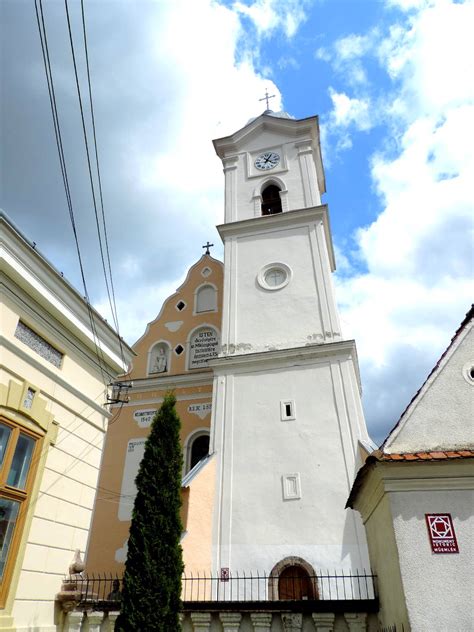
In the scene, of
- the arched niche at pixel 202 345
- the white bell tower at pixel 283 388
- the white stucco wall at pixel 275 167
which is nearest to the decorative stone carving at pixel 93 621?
the white bell tower at pixel 283 388

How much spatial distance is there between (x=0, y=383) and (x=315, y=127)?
18.7m

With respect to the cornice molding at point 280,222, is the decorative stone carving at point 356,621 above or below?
below

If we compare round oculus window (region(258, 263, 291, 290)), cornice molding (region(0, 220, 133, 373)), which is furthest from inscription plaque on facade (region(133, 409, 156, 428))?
cornice molding (region(0, 220, 133, 373))

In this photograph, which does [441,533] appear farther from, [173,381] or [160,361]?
[160,361]

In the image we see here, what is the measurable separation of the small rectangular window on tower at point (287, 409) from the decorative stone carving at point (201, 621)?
7.33 meters

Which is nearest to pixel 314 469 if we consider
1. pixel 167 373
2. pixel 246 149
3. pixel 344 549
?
pixel 344 549

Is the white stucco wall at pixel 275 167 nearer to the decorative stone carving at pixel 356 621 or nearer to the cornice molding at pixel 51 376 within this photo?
the cornice molding at pixel 51 376

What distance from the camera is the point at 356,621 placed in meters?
6.47

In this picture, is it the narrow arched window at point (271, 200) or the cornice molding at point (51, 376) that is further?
the narrow arched window at point (271, 200)

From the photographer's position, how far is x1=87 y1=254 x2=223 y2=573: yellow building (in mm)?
12727

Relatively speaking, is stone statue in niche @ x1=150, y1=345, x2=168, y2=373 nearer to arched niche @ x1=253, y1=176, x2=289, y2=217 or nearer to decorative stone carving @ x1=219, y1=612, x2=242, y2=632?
arched niche @ x1=253, y1=176, x2=289, y2=217

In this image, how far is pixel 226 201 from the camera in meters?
20.0

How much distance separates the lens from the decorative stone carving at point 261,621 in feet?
22.1

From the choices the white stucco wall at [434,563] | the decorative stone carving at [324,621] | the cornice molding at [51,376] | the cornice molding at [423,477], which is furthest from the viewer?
the decorative stone carving at [324,621]
